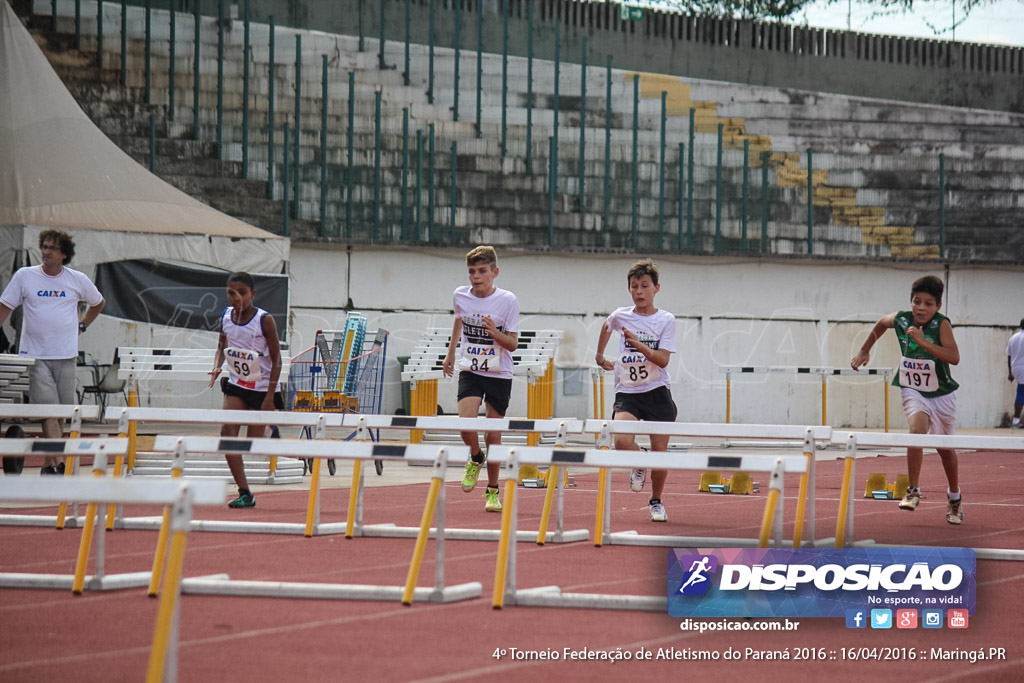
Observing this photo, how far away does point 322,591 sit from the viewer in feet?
21.9

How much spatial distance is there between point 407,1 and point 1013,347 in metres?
13.7

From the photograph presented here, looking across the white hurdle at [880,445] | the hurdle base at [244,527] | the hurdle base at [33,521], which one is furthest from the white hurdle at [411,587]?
the hurdle base at [33,521]

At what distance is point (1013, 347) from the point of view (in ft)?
75.9

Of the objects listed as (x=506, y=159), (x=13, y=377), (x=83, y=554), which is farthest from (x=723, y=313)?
(x=83, y=554)

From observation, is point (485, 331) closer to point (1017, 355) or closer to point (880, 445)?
point (880, 445)

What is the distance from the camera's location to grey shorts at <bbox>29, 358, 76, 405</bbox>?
1213 cm

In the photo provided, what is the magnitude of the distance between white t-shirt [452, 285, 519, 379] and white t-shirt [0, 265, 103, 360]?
386 centimetres

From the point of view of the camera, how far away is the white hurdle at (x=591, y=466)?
6477mm

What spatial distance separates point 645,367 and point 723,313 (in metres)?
14.1

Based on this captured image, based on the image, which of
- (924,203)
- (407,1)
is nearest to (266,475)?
(407,1)

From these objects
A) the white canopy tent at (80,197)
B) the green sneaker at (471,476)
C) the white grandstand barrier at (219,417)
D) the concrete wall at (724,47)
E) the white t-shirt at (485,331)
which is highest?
the concrete wall at (724,47)

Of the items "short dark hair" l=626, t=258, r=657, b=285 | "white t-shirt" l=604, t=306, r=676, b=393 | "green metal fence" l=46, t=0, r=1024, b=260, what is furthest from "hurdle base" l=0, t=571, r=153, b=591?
"green metal fence" l=46, t=0, r=1024, b=260

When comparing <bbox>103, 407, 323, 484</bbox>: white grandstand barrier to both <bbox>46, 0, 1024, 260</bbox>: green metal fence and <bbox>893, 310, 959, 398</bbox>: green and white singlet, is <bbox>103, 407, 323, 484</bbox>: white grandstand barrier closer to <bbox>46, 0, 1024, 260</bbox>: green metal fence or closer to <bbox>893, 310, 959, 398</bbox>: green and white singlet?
<bbox>893, 310, 959, 398</bbox>: green and white singlet

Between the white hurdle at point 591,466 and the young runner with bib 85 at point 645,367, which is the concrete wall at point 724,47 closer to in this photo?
the young runner with bib 85 at point 645,367
